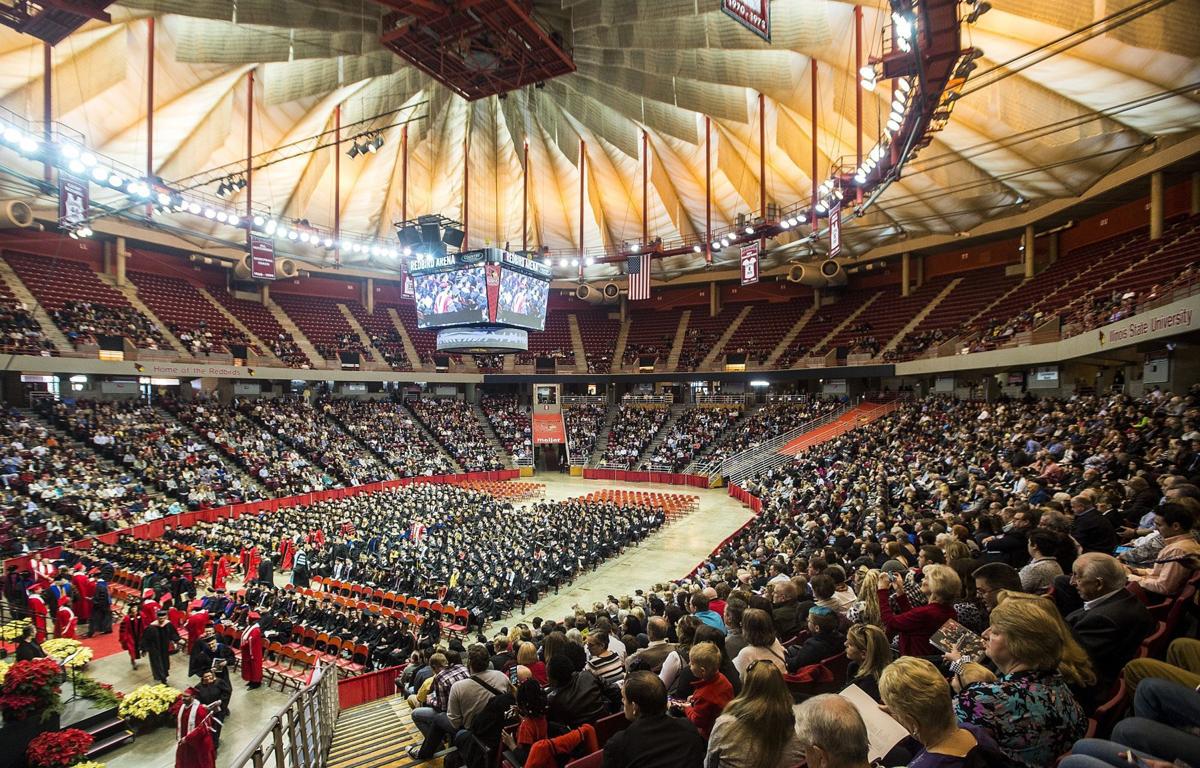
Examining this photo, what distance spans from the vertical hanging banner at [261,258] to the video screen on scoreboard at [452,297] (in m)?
5.83

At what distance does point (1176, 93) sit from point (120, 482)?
36.5 m

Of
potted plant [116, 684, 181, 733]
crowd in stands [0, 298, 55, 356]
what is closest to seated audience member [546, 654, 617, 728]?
potted plant [116, 684, 181, 733]

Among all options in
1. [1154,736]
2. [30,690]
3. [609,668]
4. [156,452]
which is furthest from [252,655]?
[156,452]

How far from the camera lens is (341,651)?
1255 centimetres

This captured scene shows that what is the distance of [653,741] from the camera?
3.23 meters

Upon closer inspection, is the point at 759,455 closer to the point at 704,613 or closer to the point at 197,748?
the point at 704,613

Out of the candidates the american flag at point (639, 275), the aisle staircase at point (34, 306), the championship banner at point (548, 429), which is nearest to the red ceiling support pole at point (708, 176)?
the american flag at point (639, 275)

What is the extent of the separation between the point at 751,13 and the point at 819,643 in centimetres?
1219

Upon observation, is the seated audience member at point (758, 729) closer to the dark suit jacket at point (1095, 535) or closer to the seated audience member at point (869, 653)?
the seated audience member at point (869, 653)

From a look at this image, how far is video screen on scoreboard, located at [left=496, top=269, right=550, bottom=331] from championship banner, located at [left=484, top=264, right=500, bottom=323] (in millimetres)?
185

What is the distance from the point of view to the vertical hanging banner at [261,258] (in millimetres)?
24562

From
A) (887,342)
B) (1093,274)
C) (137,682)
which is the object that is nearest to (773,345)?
(887,342)

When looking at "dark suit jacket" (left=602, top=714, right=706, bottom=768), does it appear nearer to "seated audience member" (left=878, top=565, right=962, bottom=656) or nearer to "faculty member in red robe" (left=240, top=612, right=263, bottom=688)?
"seated audience member" (left=878, top=565, right=962, bottom=656)

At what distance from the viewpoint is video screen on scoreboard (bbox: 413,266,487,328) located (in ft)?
81.5
